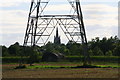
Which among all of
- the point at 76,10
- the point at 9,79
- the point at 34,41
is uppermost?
the point at 76,10

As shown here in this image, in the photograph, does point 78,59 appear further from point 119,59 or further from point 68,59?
point 119,59

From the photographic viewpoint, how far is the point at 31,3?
134ft

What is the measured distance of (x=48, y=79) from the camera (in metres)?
22.8

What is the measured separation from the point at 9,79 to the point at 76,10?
17230 millimetres

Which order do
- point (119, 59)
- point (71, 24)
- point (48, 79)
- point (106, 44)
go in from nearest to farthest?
point (48, 79), point (71, 24), point (119, 59), point (106, 44)

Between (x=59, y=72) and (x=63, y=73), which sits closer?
(x=63, y=73)

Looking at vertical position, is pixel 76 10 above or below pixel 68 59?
above

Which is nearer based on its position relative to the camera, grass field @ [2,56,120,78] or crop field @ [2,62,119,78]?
crop field @ [2,62,119,78]

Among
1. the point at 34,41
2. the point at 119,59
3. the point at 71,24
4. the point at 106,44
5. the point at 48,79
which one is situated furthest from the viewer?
the point at 106,44

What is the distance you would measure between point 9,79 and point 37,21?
691 inches

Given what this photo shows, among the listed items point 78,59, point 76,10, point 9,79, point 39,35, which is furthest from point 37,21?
point 78,59

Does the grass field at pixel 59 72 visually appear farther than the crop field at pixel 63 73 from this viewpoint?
Yes

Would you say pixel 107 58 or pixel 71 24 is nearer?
pixel 71 24

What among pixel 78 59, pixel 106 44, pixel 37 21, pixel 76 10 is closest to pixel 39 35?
pixel 37 21
